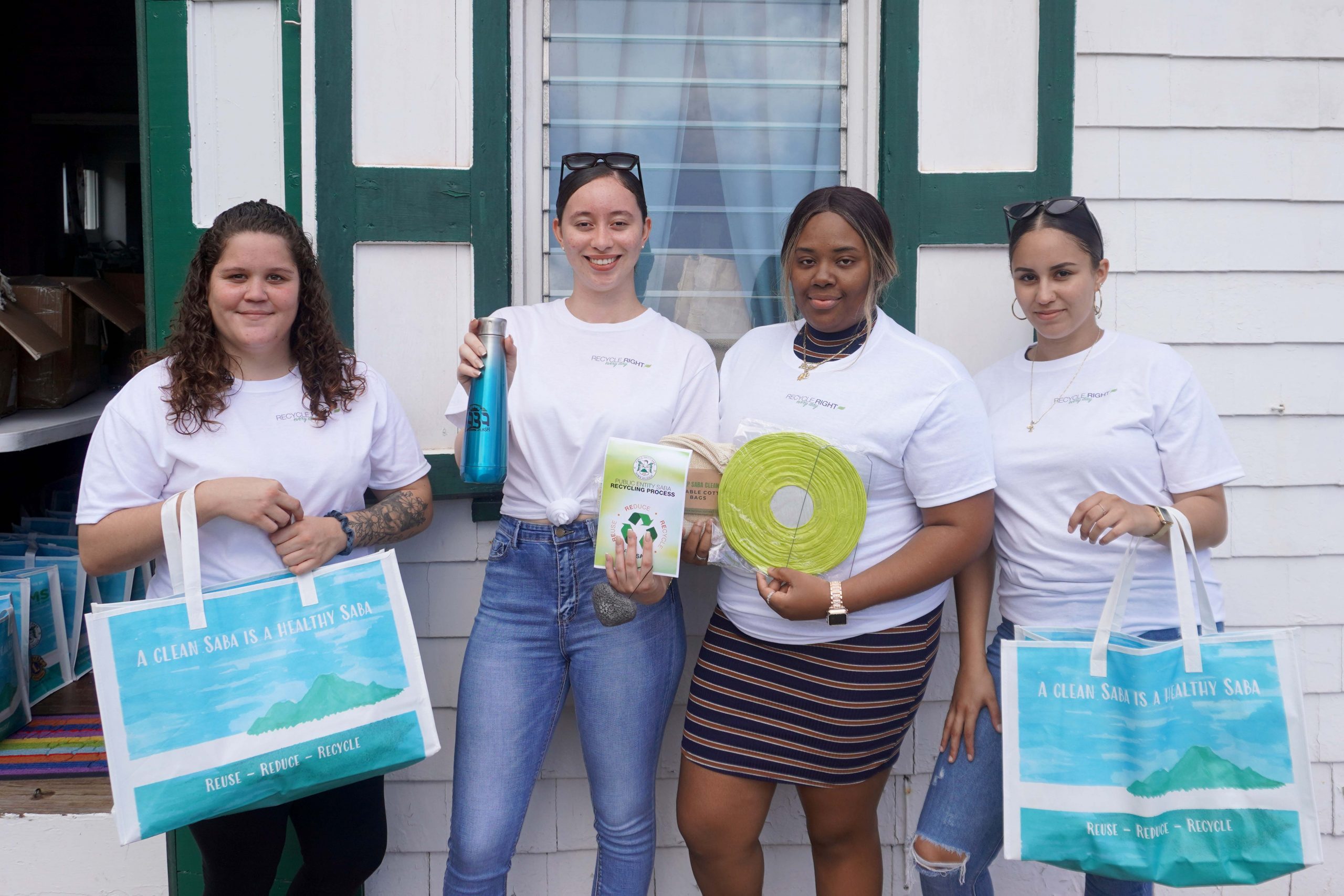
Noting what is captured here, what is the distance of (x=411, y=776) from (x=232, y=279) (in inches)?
56.3

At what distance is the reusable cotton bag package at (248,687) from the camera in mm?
1652

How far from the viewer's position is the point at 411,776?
8.23 feet

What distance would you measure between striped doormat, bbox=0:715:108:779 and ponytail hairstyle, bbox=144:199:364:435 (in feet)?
4.25

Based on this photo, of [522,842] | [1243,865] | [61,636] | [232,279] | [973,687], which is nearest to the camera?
[1243,865]

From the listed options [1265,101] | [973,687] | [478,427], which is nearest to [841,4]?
[1265,101]

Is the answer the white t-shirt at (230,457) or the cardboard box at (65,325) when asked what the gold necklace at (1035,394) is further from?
the cardboard box at (65,325)

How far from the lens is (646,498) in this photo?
70.7 inches

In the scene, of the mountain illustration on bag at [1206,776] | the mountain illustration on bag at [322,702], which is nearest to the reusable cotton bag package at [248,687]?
the mountain illustration on bag at [322,702]

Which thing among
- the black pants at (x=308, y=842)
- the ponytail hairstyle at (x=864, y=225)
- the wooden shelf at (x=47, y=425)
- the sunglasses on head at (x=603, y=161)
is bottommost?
the black pants at (x=308, y=842)

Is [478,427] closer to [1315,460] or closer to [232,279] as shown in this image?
[232,279]

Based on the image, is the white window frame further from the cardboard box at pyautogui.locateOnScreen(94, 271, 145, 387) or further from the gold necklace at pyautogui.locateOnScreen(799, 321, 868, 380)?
the cardboard box at pyautogui.locateOnScreen(94, 271, 145, 387)

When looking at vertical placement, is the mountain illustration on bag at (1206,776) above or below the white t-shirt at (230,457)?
below

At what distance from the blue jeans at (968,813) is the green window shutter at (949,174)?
1107 millimetres

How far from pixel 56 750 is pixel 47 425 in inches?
38.5
